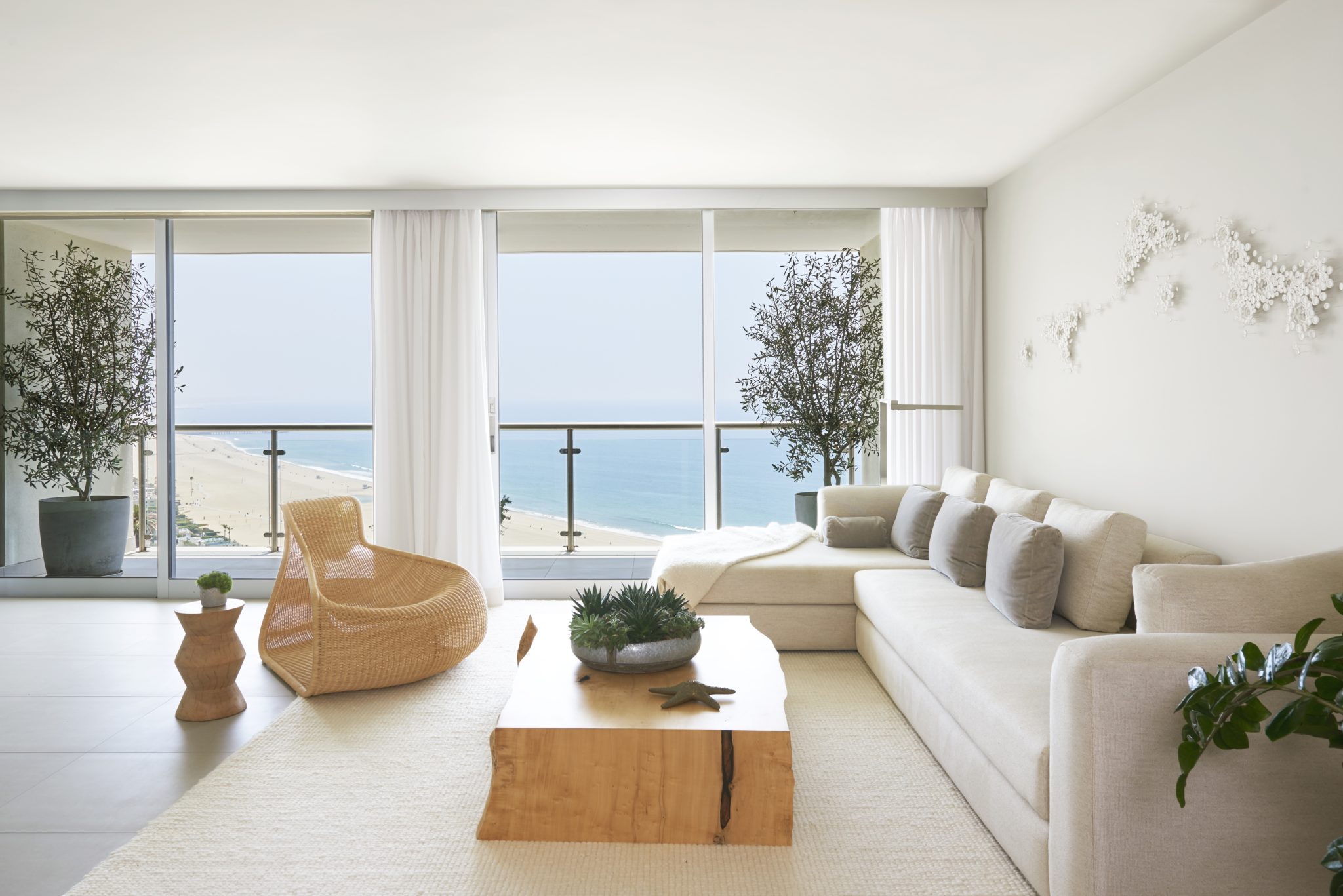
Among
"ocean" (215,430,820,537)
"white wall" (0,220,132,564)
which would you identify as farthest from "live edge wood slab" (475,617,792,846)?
"white wall" (0,220,132,564)

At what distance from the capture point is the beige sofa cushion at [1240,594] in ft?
7.34

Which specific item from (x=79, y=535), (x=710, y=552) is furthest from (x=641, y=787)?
(x=79, y=535)

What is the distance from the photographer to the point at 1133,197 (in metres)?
3.82

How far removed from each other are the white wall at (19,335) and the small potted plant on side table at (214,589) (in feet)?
11.0

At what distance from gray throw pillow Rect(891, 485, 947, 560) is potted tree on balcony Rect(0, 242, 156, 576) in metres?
4.91

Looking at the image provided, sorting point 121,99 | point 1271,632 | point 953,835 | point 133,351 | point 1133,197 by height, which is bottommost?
point 953,835

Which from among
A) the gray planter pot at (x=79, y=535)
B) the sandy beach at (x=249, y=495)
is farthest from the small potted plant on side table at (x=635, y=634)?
the gray planter pot at (x=79, y=535)

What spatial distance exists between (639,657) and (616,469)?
4459 mm

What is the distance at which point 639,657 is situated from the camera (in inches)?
113

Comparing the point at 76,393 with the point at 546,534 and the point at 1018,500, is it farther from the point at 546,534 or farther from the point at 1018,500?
the point at 1018,500

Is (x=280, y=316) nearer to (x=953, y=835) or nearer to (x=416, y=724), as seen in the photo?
(x=416, y=724)

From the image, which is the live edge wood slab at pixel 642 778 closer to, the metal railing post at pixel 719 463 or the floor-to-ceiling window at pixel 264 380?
the metal railing post at pixel 719 463

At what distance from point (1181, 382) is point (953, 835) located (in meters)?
2.06

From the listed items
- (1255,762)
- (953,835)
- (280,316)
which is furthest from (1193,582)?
(280,316)
